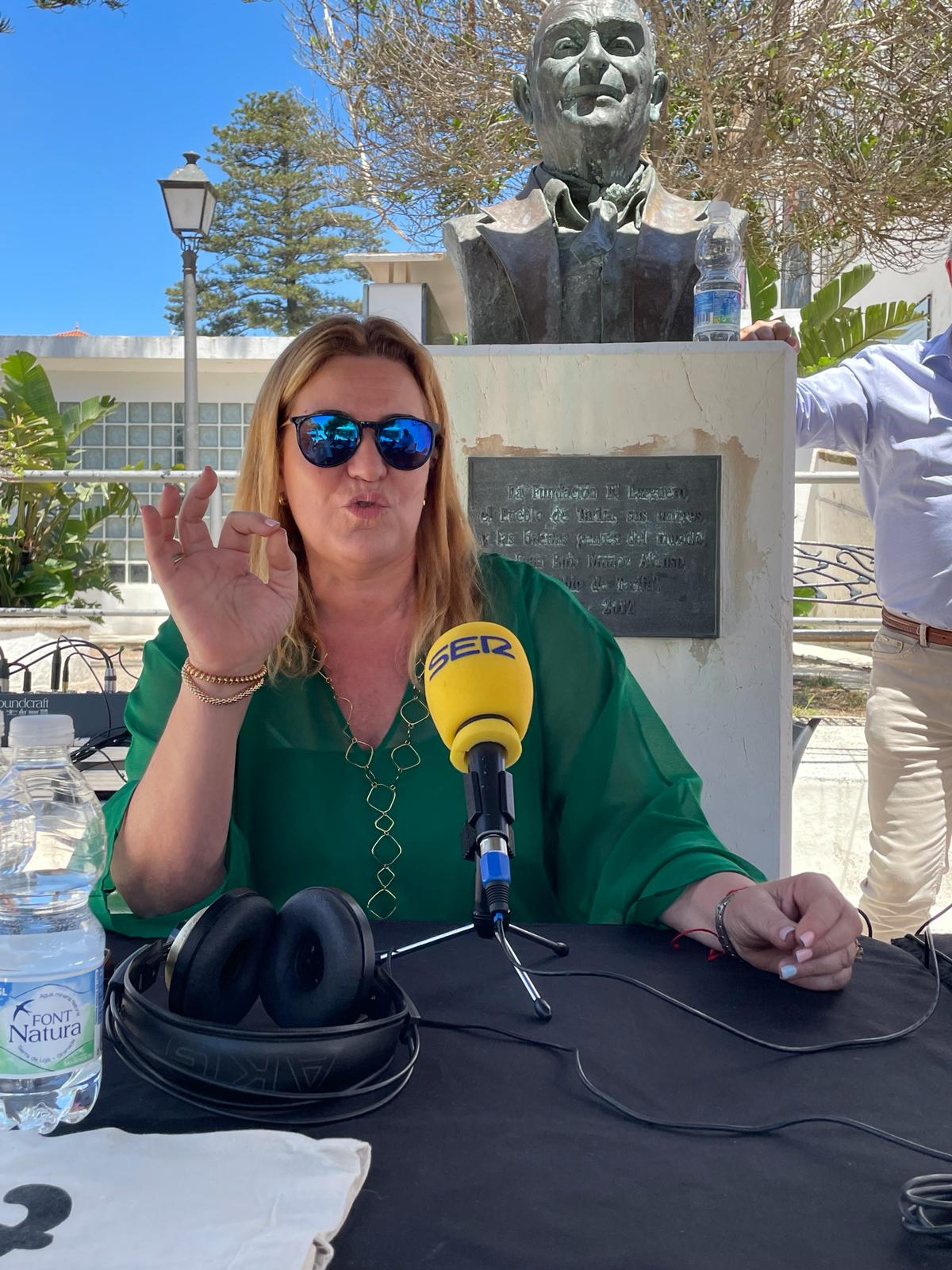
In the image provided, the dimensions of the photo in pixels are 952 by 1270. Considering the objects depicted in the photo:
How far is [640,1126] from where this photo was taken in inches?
39.7

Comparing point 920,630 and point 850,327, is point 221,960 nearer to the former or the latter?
point 920,630

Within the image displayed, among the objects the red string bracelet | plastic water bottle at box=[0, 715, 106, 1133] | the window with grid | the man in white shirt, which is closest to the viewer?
plastic water bottle at box=[0, 715, 106, 1133]

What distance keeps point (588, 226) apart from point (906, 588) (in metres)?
1.66

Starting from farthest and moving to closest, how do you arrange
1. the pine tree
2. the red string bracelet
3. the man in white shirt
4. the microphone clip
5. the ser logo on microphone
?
1. the pine tree
2. the man in white shirt
3. the red string bracelet
4. the ser logo on microphone
5. the microphone clip

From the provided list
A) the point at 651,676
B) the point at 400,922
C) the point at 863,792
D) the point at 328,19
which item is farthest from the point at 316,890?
the point at 328,19

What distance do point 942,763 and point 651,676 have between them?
101cm

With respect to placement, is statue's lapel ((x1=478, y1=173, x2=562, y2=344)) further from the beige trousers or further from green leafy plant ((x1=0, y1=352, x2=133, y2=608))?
green leafy plant ((x1=0, y1=352, x2=133, y2=608))

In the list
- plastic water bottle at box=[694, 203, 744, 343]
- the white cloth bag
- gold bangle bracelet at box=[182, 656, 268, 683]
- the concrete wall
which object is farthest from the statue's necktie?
the white cloth bag

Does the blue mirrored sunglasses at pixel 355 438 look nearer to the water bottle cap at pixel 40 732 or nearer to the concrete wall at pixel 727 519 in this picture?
the water bottle cap at pixel 40 732

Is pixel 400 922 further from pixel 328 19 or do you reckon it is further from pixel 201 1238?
pixel 328 19

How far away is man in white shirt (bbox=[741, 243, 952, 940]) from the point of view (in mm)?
3592

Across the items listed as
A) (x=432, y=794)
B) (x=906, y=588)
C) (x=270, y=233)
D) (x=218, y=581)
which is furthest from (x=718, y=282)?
(x=270, y=233)

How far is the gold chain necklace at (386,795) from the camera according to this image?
1813 mm

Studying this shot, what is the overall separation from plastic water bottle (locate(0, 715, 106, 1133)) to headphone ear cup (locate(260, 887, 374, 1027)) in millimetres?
174
